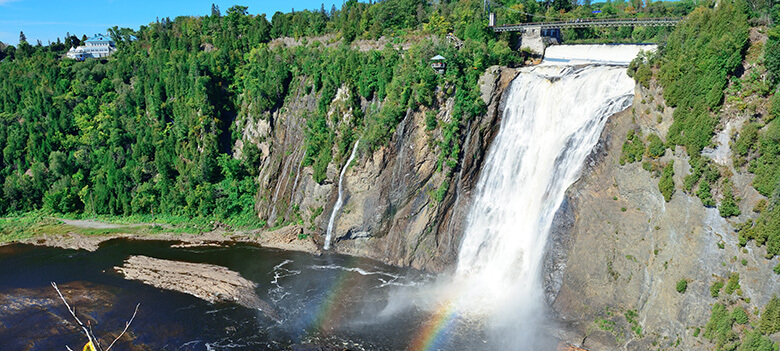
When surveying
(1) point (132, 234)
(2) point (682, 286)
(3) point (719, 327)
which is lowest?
(1) point (132, 234)

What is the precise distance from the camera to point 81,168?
242 feet

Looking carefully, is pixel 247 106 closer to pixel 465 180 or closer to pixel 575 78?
pixel 465 180

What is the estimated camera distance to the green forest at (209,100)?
5953cm

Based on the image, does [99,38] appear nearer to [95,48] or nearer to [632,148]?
[95,48]

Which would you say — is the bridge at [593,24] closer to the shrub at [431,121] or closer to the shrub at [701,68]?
the shrub at [701,68]

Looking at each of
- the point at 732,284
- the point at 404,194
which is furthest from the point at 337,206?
the point at 732,284

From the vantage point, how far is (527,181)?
45.6m

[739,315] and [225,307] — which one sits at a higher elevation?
[739,315]

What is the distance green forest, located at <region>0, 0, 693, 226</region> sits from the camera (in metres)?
59.5

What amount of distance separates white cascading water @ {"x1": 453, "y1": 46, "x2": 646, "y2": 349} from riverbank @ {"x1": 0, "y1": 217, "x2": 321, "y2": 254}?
18.9 metres

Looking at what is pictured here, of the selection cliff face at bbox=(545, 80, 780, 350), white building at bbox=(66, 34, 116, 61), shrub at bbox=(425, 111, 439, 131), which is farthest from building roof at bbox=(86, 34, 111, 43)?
cliff face at bbox=(545, 80, 780, 350)

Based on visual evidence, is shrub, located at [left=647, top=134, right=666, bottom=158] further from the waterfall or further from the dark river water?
the dark river water

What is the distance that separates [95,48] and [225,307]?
9030cm

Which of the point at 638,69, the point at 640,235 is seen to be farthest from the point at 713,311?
the point at 638,69
